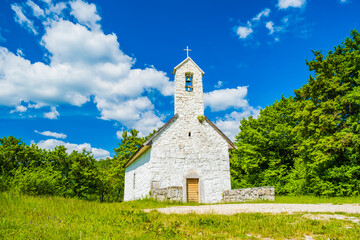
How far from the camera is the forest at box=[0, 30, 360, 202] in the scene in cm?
1581

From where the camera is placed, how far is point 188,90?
16.8 metres

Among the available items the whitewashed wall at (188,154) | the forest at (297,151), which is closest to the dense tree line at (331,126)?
the forest at (297,151)

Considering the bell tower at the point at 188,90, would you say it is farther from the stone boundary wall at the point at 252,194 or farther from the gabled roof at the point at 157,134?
the stone boundary wall at the point at 252,194

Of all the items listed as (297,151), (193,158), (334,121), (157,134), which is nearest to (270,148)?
(297,151)

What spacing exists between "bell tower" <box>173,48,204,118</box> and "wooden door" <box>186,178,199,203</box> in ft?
14.1

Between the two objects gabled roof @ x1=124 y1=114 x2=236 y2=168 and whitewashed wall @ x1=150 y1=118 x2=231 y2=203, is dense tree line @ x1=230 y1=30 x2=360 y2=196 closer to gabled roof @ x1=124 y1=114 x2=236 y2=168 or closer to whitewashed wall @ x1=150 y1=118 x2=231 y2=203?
gabled roof @ x1=124 y1=114 x2=236 y2=168

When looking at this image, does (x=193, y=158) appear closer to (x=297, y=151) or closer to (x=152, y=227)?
(x=297, y=151)

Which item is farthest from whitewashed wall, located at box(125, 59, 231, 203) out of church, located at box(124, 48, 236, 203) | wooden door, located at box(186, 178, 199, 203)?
wooden door, located at box(186, 178, 199, 203)

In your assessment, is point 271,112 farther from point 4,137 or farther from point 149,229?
point 4,137

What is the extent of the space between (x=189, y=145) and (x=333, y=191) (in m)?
10.7

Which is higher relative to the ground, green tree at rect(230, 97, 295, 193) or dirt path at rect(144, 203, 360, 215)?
green tree at rect(230, 97, 295, 193)

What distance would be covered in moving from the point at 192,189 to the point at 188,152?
7.67 ft

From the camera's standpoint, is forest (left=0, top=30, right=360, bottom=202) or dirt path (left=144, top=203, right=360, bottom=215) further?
forest (left=0, top=30, right=360, bottom=202)

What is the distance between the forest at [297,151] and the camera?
51.9 ft
